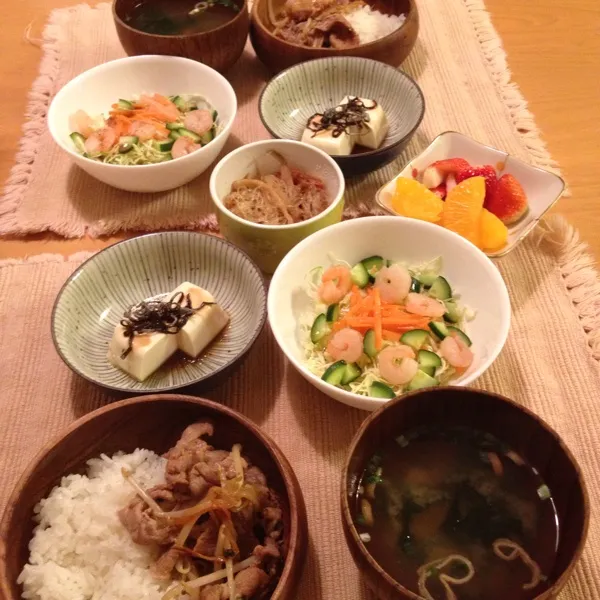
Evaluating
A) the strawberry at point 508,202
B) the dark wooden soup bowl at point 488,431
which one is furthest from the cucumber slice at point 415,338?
the strawberry at point 508,202

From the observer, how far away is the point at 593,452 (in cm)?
121

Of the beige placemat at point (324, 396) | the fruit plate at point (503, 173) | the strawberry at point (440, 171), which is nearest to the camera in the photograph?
the beige placemat at point (324, 396)

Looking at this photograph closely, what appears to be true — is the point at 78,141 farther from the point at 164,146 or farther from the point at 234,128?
the point at 234,128

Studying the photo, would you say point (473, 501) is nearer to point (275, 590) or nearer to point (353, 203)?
point (275, 590)

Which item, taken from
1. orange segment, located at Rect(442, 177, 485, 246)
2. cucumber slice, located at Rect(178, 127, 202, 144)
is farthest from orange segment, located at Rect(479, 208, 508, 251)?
cucumber slice, located at Rect(178, 127, 202, 144)

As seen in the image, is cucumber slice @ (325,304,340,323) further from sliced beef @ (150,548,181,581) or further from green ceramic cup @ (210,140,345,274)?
sliced beef @ (150,548,181,581)

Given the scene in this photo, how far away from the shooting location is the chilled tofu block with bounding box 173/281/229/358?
1.35 m

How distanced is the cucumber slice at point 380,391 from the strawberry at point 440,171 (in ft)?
2.34

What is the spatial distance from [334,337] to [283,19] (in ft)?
4.63

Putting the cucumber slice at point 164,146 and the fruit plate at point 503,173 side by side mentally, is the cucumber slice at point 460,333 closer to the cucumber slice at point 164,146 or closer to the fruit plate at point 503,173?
the fruit plate at point 503,173

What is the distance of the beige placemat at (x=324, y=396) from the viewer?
3.65 ft

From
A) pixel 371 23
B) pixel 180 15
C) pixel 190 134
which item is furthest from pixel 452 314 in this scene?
pixel 180 15

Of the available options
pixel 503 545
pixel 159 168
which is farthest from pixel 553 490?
pixel 159 168

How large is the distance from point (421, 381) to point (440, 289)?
27 centimetres
